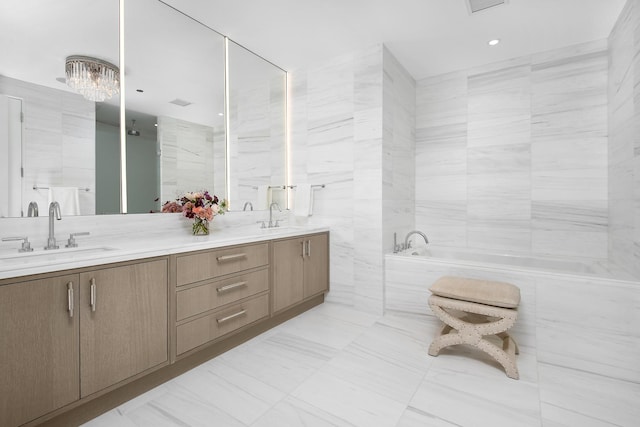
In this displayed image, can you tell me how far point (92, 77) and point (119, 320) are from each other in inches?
58.2

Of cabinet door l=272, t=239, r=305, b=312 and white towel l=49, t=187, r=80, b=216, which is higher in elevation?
white towel l=49, t=187, r=80, b=216

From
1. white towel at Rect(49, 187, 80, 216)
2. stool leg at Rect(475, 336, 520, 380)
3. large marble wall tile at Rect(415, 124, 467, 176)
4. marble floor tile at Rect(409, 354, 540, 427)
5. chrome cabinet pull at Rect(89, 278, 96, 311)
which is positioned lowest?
marble floor tile at Rect(409, 354, 540, 427)

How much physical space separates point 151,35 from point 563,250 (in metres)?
3.79

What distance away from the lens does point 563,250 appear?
273 cm

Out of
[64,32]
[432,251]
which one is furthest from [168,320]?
[432,251]

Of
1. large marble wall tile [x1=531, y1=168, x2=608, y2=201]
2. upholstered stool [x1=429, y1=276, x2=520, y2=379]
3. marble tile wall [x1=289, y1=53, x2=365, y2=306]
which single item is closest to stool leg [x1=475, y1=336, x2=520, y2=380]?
upholstered stool [x1=429, y1=276, x2=520, y2=379]

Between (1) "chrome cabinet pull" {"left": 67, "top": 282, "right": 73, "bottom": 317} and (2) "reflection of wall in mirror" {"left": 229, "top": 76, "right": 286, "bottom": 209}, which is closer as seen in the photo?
(1) "chrome cabinet pull" {"left": 67, "top": 282, "right": 73, "bottom": 317}

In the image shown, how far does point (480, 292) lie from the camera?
1860 millimetres

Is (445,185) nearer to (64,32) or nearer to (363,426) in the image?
(363,426)

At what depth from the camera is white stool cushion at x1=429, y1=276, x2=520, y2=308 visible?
1763 millimetres

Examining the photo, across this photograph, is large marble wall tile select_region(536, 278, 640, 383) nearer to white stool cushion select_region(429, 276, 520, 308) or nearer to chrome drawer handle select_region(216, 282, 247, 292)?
white stool cushion select_region(429, 276, 520, 308)

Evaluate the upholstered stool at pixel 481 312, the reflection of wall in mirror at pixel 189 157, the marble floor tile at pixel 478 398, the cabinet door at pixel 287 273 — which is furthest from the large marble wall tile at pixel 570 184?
the reflection of wall in mirror at pixel 189 157

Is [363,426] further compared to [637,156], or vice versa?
[637,156]

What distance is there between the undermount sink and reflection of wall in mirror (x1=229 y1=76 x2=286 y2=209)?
1.26 metres
